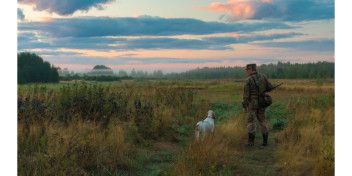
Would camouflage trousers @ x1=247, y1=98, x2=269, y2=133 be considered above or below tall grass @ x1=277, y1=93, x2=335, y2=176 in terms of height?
above

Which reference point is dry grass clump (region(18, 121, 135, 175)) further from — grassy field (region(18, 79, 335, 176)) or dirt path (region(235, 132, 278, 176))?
dirt path (region(235, 132, 278, 176))

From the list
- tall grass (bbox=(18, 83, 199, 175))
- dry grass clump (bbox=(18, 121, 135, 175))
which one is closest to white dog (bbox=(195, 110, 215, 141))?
tall grass (bbox=(18, 83, 199, 175))

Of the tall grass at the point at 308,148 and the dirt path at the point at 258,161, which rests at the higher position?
the tall grass at the point at 308,148

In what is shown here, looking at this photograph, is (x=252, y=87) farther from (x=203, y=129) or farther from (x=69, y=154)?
(x=69, y=154)

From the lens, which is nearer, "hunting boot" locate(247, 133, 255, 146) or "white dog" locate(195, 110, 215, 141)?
"white dog" locate(195, 110, 215, 141)

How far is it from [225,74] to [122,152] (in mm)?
88274

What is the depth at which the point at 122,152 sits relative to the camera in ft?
22.9

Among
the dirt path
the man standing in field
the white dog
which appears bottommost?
the dirt path

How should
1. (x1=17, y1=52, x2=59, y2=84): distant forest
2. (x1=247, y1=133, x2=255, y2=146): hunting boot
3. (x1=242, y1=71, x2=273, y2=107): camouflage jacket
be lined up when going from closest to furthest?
(x1=242, y1=71, x2=273, y2=107): camouflage jacket < (x1=247, y1=133, x2=255, y2=146): hunting boot < (x1=17, y1=52, x2=59, y2=84): distant forest

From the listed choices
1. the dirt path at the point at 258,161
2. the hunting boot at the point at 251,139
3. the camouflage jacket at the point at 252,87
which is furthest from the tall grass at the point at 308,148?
the camouflage jacket at the point at 252,87

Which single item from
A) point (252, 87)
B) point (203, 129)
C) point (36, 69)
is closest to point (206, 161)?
point (203, 129)

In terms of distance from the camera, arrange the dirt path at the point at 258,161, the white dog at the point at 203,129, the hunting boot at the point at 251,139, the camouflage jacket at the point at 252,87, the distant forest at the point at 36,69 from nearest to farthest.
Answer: the dirt path at the point at 258,161, the white dog at the point at 203,129, the camouflage jacket at the point at 252,87, the hunting boot at the point at 251,139, the distant forest at the point at 36,69

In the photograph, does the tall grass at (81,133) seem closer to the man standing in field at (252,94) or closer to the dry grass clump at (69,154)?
the dry grass clump at (69,154)
